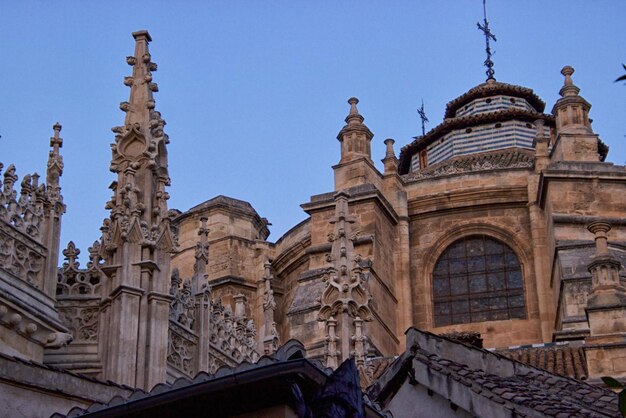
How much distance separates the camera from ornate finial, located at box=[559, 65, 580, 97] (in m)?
33.6

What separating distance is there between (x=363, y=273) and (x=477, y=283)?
7152 millimetres

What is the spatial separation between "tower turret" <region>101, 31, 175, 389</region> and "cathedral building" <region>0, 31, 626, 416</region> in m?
0.02

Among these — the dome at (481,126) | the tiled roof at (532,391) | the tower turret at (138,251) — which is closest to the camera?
the tiled roof at (532,391)

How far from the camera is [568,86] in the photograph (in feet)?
111

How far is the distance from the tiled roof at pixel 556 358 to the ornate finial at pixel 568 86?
7.94m

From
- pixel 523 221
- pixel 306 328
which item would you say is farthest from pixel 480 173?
pixel 306 328

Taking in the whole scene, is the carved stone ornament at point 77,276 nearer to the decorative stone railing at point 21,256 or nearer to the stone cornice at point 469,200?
the decorative stone railing at point 21,256

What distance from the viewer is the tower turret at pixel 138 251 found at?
1574 centimetres

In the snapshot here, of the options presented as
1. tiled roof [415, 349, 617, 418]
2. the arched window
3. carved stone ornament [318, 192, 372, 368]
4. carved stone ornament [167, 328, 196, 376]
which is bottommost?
tiled roof [415, 349, 617, 418]

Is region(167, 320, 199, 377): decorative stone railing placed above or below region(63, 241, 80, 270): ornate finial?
below

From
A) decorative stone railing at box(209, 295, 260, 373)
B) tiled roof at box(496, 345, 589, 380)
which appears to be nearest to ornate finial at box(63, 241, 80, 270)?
decorative stone railing at box(209, 295, 260, 373)

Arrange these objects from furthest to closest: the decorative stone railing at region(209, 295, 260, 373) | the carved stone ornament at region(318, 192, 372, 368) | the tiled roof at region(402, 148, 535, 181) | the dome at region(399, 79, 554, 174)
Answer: the dome at region(399, 79, 554, 174) → the tiled roof at region(402, 148, 535, 181) → the carved stone ornament at region(318, 192, 372, 368) → the decorative stone railing at region(209, 295, 260, 373)

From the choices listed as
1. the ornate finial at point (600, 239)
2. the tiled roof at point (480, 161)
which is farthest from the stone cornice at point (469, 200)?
the ornate finial at point (600, 239)

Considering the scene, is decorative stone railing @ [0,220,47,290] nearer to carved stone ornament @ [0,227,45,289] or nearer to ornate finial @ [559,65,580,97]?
carved stone ornament @ [0,227,45,289]
